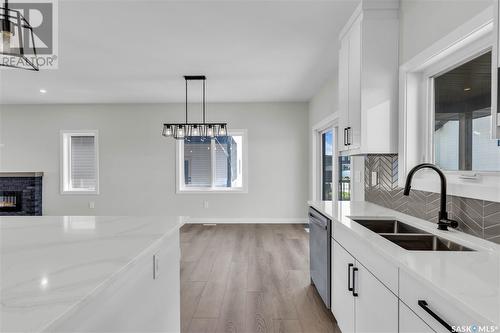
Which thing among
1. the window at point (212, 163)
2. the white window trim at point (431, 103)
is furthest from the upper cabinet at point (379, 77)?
the window at point (212, 163)

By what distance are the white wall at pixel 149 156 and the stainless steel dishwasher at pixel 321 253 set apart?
129 inches

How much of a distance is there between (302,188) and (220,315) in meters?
4.01

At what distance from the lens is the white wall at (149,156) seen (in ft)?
20.1

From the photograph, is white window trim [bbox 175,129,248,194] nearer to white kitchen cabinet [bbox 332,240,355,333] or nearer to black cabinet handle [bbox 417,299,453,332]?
white kitchen cabinet [bbox 332,240,355,333]

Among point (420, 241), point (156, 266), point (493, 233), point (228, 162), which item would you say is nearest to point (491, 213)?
point (493, 233)

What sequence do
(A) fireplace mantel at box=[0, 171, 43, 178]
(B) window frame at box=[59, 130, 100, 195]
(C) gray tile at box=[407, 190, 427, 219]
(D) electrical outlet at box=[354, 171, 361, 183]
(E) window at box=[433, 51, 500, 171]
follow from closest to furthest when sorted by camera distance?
(E) window at box=[433, 51, 500, 171] < (C) gray tile at box=[407, 190, 427, 219] < (D) electrical outlet at box=[354, 171, 361, 183] < (A) fireplace mantel at box=[0, 171, 43, 178] < (B) window frame at box=[59, 130, 100, 195]

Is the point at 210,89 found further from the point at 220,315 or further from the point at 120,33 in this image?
the point at 220,315

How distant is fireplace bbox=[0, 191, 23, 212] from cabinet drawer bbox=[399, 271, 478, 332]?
746 cm

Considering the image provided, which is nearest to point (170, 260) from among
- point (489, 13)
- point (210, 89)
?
point (489, 13)

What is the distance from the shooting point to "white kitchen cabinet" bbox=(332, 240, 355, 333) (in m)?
1.88

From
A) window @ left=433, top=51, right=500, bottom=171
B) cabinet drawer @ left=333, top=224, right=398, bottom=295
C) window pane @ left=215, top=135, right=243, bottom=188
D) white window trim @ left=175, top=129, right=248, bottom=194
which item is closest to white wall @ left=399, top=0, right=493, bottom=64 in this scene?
window @ left=433, top=51, right=500, bottom=171

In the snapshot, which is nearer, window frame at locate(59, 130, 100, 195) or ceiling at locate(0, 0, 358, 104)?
ceiling at locate(0, 0, 358, 104)

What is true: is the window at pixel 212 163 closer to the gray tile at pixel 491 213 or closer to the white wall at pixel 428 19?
the white wall at pixel 428 19

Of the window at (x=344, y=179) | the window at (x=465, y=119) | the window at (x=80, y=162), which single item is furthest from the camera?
the window at (x=80, y=162)
